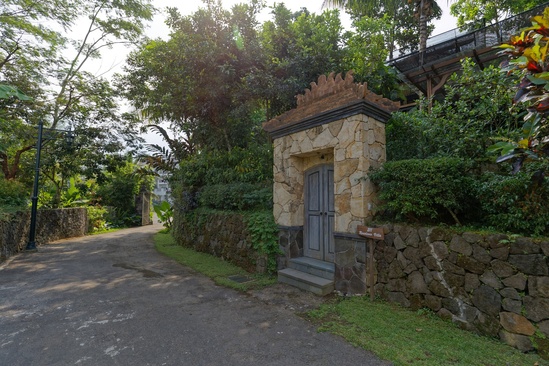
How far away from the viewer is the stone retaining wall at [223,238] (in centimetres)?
665

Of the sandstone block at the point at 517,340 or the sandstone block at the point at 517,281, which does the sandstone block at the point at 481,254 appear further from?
the sandstone block at the point at 517,340

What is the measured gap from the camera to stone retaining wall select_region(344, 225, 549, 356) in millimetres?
2889

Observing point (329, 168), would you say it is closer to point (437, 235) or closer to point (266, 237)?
point (266, 237)

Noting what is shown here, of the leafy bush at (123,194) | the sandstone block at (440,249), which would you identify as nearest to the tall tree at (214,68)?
the sandstone block at (440,249)

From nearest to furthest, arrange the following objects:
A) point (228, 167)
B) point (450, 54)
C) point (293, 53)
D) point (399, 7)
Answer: point (293, 53) → point (228, 167) → point (450, 54) → point (399, 7)

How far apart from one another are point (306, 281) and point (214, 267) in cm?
290

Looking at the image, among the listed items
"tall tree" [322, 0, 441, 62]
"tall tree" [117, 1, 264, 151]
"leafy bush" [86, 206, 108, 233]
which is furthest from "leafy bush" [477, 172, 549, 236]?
"leafy bush" [86, 206, 108, 233]

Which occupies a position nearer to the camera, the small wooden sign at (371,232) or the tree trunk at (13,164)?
the small wooden sign at (371,232)

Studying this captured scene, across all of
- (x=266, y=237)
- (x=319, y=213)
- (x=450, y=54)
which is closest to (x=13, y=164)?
(x=266, y=237)

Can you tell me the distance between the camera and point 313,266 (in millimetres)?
5332

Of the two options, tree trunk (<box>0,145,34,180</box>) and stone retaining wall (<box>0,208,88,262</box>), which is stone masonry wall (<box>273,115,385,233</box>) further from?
tree trunk (<box>0,145,34,180</box>)

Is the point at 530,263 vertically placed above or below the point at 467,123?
below

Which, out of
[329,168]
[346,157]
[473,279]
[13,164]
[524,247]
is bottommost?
[473,279]

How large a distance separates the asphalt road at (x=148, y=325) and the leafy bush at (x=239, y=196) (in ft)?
7.37
